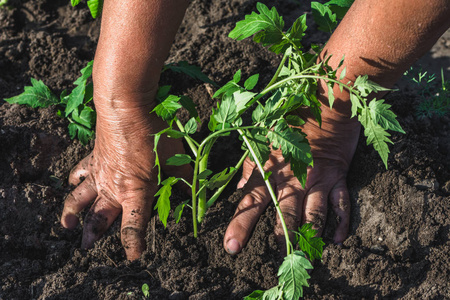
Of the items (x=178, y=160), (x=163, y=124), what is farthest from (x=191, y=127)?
(x=163, y=124)

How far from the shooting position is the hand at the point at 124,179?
91.0 inches

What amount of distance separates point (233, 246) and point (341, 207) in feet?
1.83

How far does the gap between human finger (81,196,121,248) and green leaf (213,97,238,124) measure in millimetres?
885

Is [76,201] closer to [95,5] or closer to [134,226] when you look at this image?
[134,226]

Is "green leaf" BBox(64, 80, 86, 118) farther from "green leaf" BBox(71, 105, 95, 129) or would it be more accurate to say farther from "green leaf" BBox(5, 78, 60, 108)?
"green leaf" BBox(5, 78, 60, 108)

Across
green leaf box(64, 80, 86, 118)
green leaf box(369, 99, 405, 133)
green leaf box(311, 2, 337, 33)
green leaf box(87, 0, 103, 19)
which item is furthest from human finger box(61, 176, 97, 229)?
green leaf box(369, 99, 405, 133)

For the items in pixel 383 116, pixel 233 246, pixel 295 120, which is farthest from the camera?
pixel 233 246

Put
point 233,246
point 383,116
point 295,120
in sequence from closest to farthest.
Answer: point 383,116 < point 295,120 < point 233,246

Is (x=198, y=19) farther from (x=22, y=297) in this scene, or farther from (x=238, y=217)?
(x=22, y=297)

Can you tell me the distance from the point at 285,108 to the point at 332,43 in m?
0.47

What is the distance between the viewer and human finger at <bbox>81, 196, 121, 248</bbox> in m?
2.40

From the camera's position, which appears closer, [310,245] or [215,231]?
[310,245]

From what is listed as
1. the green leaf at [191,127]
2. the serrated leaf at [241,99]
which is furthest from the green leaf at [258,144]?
the green leaf at [191,127]

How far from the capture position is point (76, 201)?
2510mm
